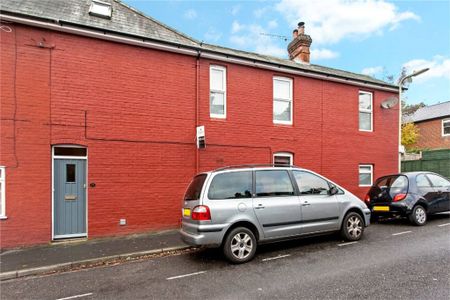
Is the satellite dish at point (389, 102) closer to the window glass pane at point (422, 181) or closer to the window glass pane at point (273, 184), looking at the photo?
the window glass pane at point (422, 181)

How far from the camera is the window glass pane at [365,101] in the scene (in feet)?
40.5

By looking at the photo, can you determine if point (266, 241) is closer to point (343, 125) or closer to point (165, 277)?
point (165, 277)

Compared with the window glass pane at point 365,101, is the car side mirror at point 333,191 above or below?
below

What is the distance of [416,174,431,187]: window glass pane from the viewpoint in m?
8.55

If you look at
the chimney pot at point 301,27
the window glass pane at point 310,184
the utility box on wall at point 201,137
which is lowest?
the window glass pane at point 310,184

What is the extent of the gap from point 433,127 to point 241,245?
27925 millimetres

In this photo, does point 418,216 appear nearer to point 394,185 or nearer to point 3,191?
point 394,185

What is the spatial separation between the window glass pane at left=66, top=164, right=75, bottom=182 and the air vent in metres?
4.49

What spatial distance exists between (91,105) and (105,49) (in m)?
1.63

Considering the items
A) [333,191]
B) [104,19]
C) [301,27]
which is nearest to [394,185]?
[333,191]

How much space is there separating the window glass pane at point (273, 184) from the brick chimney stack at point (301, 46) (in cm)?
848

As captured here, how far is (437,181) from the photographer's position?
9.08 metres

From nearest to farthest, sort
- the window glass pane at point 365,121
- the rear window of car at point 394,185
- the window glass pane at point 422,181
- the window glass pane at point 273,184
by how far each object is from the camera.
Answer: the window glass pane at point 273,184 → the rear window of car at point 394,185 → the window glass pane at point 422,181 → the window glass pane at point 365,121

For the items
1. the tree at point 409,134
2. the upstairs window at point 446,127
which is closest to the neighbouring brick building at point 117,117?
the tree at point 409,134
